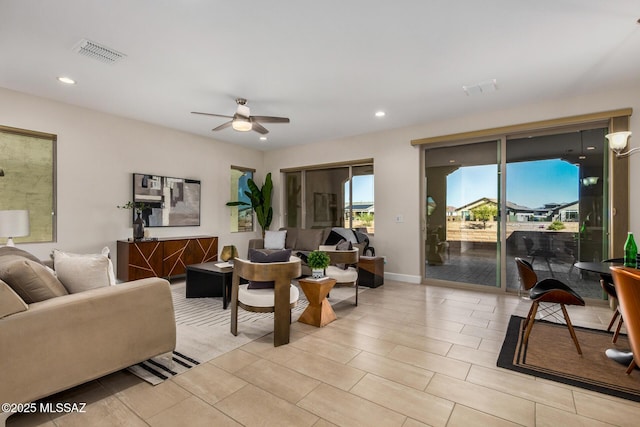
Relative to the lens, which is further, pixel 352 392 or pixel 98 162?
pixel 98 162

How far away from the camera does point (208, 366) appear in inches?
94.9

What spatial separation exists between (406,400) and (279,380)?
2.93 ft

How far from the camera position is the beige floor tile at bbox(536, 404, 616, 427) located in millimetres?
1751

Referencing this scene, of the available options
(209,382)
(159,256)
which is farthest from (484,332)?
(159,256)

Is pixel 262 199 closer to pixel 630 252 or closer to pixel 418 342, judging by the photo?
pixel 418 342

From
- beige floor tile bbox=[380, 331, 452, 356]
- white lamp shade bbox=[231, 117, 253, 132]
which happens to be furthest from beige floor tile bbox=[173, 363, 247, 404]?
white lamp shade bbox=[231, 117, 253, 132]

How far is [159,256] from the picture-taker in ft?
16.1

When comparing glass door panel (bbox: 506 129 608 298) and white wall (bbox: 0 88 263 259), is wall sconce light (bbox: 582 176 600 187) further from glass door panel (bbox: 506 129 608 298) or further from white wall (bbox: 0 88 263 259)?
white wall (bbox: 0 88 263 259)

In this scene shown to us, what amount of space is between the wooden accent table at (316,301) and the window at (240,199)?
12.9 ft

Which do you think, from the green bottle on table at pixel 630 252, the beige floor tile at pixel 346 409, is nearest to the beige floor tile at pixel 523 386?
the beige floor tile at pixel 346 409

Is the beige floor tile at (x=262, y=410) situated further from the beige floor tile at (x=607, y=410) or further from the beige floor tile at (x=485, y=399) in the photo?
the beige floor tile at (x=607, y=410)

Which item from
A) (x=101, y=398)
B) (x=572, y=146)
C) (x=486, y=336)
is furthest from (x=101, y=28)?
(x=572, y=146)

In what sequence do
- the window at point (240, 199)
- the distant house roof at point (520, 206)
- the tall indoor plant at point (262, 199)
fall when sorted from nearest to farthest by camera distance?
the distant house roof at point (520, 206) → the window at point (240, 199) → the tall indoor plant at point (262, 199)

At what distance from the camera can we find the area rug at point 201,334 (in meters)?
2.37
